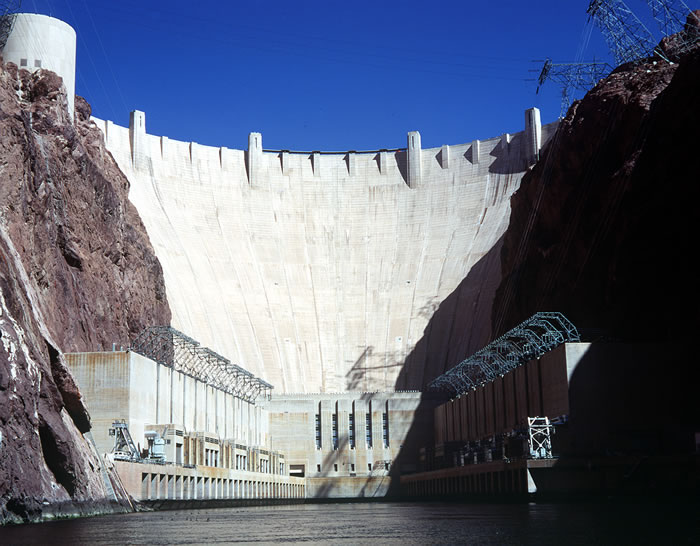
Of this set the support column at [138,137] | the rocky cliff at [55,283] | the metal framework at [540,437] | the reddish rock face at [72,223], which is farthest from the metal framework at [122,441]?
the support column at [138,137]

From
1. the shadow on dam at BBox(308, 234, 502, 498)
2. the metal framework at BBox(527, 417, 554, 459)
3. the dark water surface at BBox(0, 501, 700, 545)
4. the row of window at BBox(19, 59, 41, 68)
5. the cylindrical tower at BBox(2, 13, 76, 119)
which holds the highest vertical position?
A: the cylindrical tower at BBox(2, 13, 76, 119)

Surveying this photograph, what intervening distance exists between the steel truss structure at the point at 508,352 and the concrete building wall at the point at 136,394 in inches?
850

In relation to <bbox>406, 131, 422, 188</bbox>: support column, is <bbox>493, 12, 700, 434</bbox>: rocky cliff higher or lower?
lower

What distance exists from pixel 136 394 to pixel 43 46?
111 ft

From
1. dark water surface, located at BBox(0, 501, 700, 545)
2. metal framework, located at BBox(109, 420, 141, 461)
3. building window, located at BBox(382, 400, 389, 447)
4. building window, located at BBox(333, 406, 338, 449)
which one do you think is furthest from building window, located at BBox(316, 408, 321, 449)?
dark water surface, located at BBox(0, 501, 700, 545)

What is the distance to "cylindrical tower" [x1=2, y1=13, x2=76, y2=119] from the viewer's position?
2923 inches

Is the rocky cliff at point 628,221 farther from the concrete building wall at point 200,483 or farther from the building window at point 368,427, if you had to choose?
the concrete building wall at point 200,483

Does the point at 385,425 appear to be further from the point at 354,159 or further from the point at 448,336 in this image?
the point at 354,159

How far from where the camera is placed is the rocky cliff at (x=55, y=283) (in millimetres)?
34094

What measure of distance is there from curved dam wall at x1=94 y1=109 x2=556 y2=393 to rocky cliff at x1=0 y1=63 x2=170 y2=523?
1333 cm

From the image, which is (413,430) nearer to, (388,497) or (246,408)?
(388,497)

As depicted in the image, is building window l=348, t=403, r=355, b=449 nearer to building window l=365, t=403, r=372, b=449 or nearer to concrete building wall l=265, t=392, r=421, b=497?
concrete building wall l=265, t=392, r=421, b=497

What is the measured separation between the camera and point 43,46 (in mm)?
76062

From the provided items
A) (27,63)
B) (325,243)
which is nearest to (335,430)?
(325,243)
